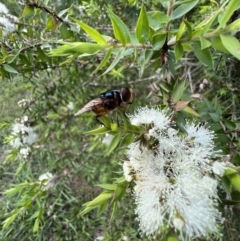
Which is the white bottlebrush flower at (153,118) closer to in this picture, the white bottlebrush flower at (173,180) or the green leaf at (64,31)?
the white bottlebrush flower at (173,180)

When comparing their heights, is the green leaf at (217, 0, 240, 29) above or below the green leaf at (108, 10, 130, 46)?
above

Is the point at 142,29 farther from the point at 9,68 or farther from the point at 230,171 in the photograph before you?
the point at 9,68

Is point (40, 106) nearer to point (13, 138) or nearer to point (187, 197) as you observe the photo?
point (13, 138)

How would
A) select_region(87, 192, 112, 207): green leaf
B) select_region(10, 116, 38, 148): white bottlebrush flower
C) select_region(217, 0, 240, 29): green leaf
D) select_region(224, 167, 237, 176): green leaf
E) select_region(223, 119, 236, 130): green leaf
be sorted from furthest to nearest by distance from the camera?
select_region(10, 116, 38, 148): white bottlebrush flower, select_region(223, 119, 236, 130): green leaf, select_region(87, 192, 112, 207): green leaf, select_region(224, 167, 237, 176): green leaf, select_region(217, 0, 240, 29): green leaf

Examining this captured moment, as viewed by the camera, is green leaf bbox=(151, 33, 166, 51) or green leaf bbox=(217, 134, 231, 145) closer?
green leaf bbox=(151, 33, 166, 51)

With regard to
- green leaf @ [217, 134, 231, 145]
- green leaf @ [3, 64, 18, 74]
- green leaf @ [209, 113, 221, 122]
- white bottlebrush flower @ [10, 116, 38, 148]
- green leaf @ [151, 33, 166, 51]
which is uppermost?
green leaf @ [151, 33, 166, 51]

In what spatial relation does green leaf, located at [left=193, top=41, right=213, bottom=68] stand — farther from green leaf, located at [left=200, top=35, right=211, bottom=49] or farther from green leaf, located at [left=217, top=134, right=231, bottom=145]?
green leaf, located at [left=217, top=134, right=231, bottom=145]

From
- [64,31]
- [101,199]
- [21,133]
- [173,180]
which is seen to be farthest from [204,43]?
[21,133]

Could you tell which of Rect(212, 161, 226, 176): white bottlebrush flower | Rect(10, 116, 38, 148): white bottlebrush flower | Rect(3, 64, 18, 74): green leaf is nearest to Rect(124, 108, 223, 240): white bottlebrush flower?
Rect(212, 161, 226, 176): white bottlebrush flower
